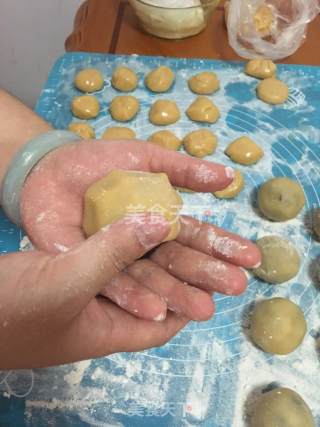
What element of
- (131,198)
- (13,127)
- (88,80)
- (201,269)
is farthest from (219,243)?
(88,80)

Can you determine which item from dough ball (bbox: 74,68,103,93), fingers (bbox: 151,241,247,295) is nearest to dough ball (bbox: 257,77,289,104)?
dough ball (bbox: 74,68,103,93)

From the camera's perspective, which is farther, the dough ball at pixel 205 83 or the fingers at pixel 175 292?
the dough ball at pixel 205 83

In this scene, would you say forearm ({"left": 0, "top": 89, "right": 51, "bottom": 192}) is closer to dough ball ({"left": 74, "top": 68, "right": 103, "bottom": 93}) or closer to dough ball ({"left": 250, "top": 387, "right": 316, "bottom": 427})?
dough ball ({"left": 74, "top": 68, "right": 103, "bottom": 93})

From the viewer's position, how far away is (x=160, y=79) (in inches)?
59.2

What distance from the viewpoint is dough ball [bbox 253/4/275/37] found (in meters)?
1.56

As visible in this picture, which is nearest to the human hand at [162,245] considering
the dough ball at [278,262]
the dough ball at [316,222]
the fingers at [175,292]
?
the fingers at [175,292]

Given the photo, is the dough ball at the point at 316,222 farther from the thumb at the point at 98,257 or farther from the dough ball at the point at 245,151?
the thumb at the point at 98,257

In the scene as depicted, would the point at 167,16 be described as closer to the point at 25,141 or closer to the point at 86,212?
the point at 25,141

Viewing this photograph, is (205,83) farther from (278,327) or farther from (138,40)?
(278,327)

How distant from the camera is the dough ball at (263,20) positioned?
1.56m

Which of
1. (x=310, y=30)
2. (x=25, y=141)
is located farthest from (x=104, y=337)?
(x=310, y=30)

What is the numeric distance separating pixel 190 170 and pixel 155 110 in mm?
568

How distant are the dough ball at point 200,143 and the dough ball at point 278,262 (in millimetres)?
351

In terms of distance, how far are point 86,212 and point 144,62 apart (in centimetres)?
83
